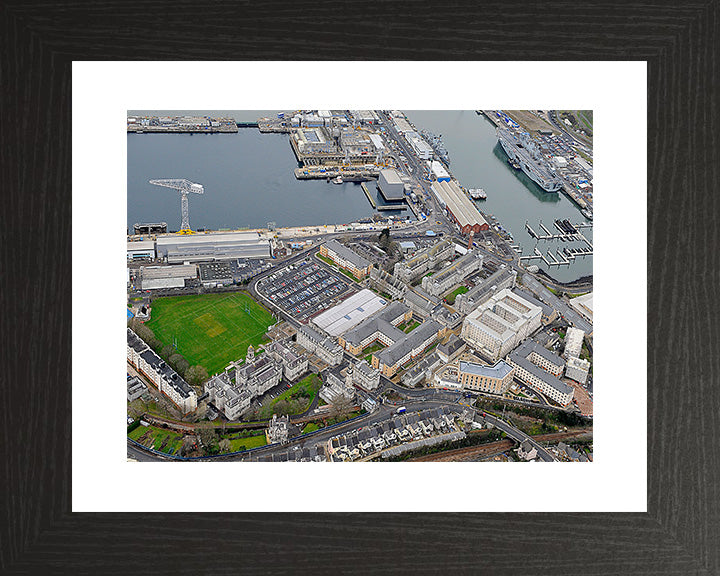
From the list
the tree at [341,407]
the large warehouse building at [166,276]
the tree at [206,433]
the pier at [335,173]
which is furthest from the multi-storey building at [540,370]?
the pier at [335,173]

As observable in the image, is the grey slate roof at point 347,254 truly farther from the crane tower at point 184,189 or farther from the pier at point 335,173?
the crane tower at point 184,189

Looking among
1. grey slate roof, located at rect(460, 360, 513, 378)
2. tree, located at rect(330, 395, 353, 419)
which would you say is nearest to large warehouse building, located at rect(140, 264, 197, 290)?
tree, located at rect(330, 395, 353, 419)

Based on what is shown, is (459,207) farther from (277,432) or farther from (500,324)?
(277,432)

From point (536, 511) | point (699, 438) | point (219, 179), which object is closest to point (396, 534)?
point (536, 511)

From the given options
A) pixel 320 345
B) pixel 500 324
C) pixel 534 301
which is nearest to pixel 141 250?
pixel 320 345

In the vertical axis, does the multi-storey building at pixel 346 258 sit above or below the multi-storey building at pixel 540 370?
above

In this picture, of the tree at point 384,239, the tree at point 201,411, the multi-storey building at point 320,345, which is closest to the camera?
the tree at point 201,411
